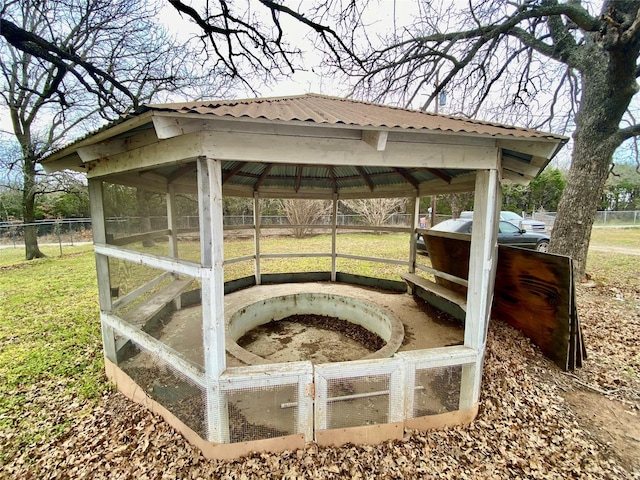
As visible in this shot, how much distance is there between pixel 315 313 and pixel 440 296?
240 cm

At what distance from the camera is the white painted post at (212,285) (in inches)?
76.6

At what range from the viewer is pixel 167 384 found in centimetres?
260

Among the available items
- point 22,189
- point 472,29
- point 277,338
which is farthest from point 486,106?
point 22,189

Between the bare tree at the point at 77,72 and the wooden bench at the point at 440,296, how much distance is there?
6.63m

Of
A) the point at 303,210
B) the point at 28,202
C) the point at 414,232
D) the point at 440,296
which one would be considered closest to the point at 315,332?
the point at 440,296

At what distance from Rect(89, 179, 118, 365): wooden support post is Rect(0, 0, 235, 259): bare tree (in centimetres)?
358

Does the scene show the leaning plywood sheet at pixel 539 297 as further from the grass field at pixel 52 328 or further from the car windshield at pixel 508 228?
the car windshield at pixel 508 228

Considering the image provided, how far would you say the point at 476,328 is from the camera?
2.56 metres

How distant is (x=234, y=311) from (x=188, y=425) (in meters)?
2.27

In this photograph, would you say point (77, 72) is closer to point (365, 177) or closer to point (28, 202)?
point (365, 177)

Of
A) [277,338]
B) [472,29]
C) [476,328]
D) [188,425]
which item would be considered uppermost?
[472,29]

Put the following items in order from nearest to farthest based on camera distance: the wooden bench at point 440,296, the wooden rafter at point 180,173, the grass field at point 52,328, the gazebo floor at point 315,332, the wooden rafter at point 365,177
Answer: the grass field at point 52,328 → the wooden rafter at point 180,173 → the gazebo floor at point 315,332 → the wooden bench at point 440,296 → the wooden rafter at point 365,177

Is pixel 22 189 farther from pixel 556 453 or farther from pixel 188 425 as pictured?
pixel 556 453

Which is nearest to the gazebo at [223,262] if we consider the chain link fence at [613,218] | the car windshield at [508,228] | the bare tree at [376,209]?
the car windshield at [508,228]
